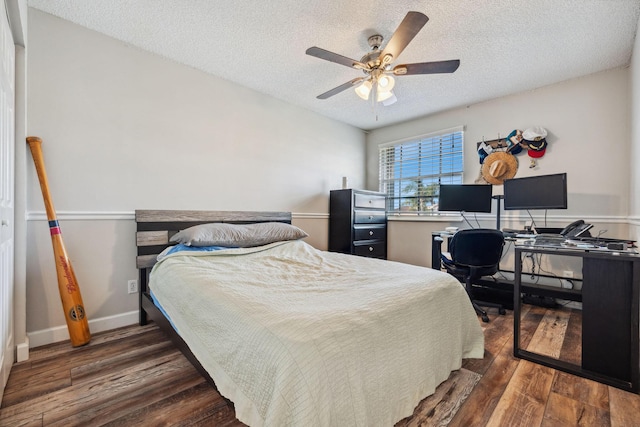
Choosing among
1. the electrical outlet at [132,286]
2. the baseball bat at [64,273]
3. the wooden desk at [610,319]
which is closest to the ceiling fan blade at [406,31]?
the wooden desk at [610,319]

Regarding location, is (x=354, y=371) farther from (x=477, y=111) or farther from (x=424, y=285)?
(x=477, y=111)

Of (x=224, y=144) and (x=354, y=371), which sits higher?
(x=224, y=144)

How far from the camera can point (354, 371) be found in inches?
40.6

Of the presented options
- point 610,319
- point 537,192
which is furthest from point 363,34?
point 610,319

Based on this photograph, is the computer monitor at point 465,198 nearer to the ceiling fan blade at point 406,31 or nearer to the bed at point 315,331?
the bed at point 315,331

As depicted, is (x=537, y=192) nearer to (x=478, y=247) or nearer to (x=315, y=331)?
(x=478, y=247)

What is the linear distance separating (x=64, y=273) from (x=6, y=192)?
2.32 ft

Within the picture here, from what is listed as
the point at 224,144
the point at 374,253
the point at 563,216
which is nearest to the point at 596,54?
the point at 563,216

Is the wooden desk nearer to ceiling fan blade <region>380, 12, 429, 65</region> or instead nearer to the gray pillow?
ceiling fan blade <region>380, 12, 429, 65</region>

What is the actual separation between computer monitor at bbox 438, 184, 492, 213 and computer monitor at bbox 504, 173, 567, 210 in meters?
0.22

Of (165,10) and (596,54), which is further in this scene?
(596,54)

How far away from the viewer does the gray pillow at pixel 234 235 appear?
2322 mm

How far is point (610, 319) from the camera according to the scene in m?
1.64

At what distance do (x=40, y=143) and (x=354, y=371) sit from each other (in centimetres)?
256
